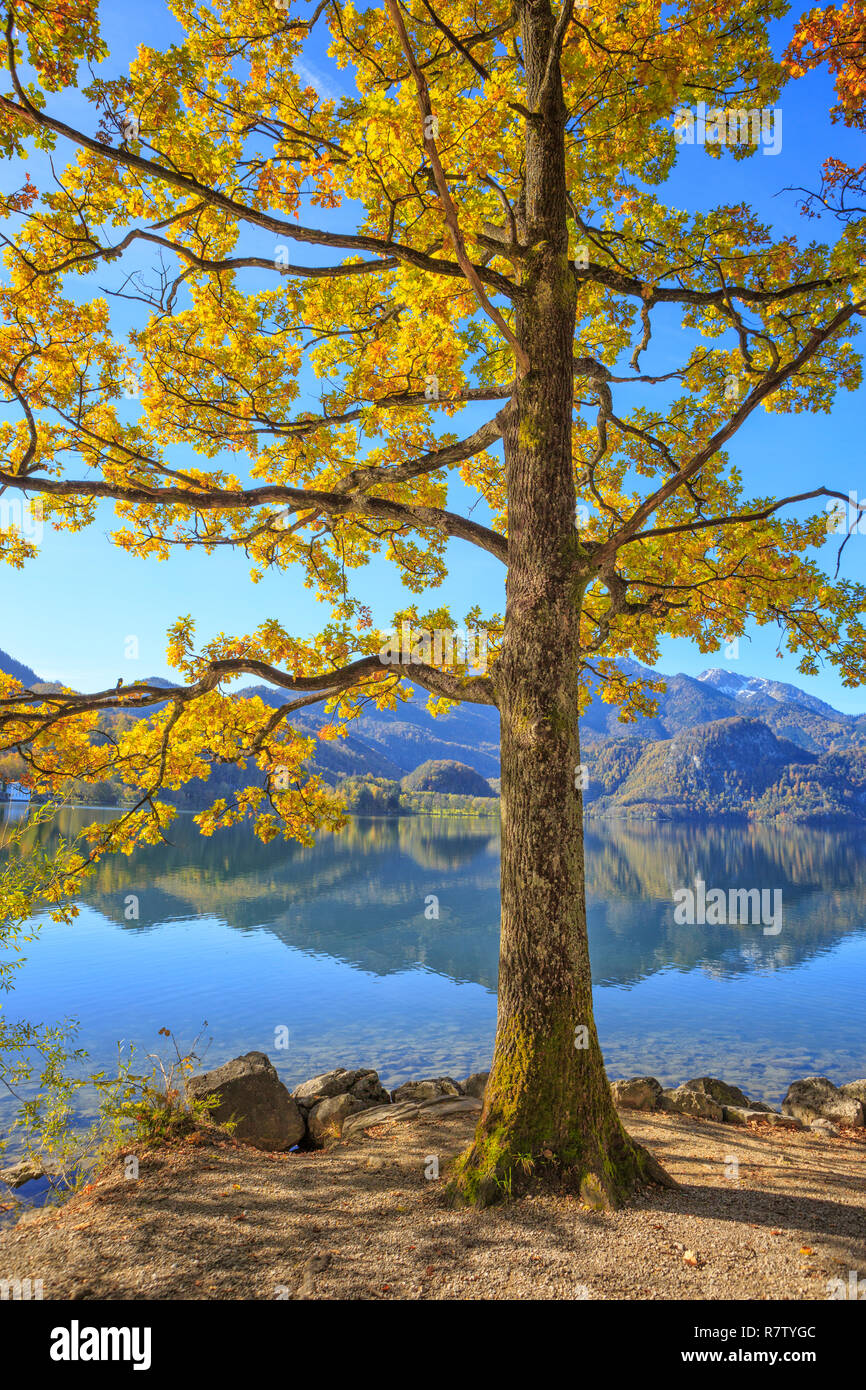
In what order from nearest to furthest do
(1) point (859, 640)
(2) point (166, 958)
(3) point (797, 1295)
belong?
(3) point (797, 1295)
(1) point (859, 640)
(2) point (166, 958)

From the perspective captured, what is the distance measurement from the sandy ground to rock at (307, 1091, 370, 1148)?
3.19 metres

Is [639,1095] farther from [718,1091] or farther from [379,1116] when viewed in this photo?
[379,1116]

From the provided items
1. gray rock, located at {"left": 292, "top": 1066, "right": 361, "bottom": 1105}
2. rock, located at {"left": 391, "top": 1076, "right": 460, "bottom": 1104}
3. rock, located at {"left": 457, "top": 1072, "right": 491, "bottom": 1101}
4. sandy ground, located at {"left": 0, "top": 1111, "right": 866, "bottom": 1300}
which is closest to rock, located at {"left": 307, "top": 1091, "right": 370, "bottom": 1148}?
gray rock, located at {"left": 292, "top": 1066, "right": 361, "bottom": 1105}

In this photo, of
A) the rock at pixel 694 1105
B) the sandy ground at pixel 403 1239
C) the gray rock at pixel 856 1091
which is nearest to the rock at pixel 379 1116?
the sandy ground at pixel 403 1239

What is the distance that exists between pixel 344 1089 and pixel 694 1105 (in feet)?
17.4

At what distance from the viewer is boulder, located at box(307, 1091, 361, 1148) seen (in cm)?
887

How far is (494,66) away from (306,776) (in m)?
8.64

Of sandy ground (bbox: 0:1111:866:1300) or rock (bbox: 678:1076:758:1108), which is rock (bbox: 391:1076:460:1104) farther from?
sandy ground (bbox: 0:1111:866:1300)

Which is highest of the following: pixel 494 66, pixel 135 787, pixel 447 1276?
pixel 494 66

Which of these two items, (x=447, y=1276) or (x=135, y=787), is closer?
(x=447, y=1276)

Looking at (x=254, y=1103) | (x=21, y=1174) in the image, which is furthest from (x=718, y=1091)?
(x=21, y=1174)

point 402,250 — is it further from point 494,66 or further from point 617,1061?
point 617,1061

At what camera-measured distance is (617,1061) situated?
1652cm

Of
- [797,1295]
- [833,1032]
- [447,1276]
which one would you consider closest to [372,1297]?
[447,1276]
